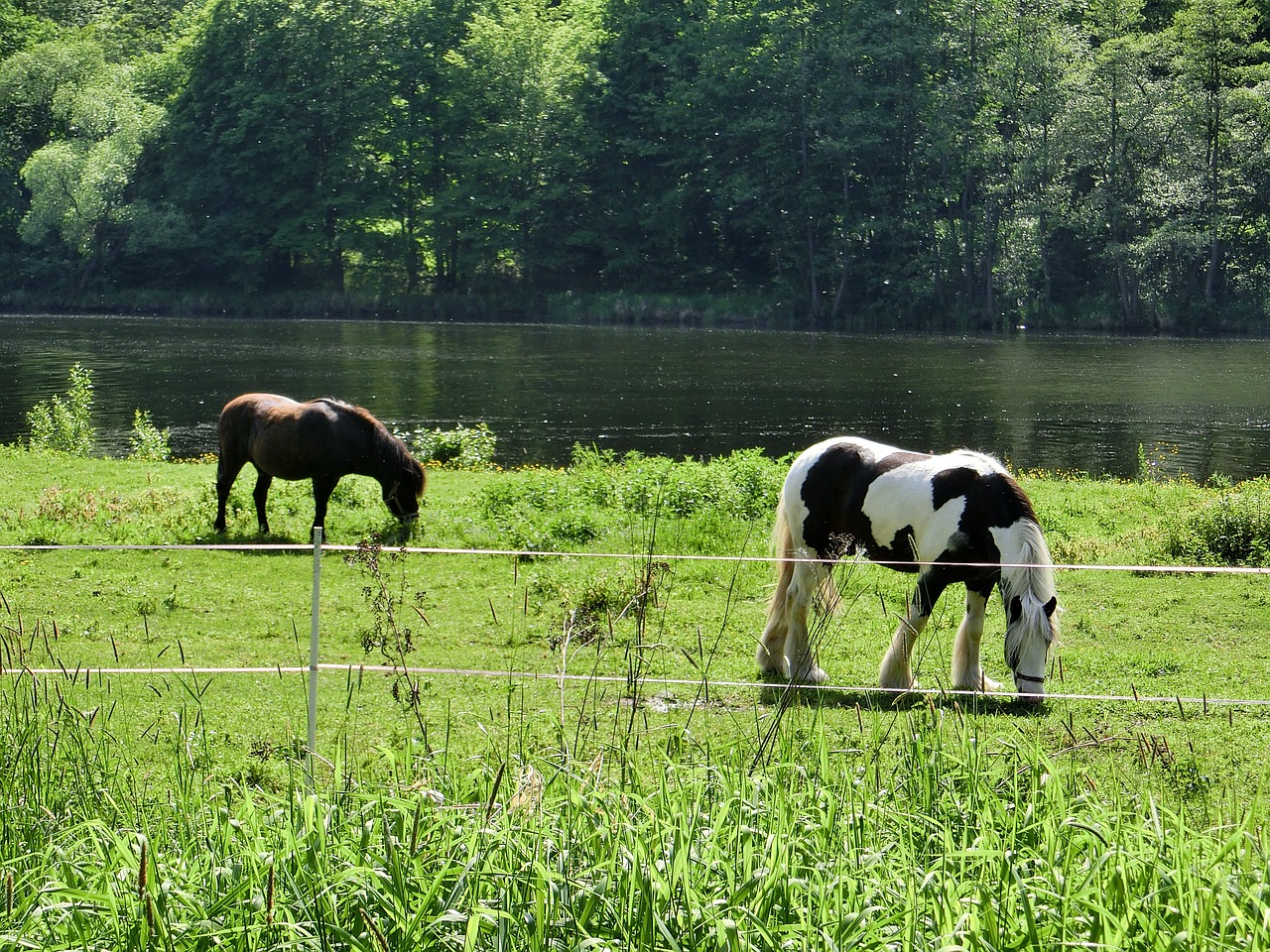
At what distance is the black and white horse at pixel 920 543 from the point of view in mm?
8188

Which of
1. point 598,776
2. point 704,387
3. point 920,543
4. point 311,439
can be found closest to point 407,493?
point 311,439

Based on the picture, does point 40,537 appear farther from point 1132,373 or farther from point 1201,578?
point 1132,373

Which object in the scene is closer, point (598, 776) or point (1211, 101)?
point (598, 776)

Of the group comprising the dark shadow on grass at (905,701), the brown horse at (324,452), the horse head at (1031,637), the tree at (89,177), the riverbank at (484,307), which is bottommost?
the dark shadow on grass at (905,701)

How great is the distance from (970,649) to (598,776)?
4303 mm

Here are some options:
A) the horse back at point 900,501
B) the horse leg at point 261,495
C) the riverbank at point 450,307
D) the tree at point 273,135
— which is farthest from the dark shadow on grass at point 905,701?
the tree at point 273,135

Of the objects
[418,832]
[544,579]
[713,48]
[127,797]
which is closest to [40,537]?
[544,579]

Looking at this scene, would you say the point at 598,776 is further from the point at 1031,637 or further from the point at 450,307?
the point at 450,307

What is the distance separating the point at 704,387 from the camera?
41.1 metres

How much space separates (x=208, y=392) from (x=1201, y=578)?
31.3m

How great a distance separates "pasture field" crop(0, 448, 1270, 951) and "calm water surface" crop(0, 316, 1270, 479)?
16.9m

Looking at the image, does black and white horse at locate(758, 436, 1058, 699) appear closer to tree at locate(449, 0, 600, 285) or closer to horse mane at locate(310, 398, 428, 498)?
horse mane at locate(310, 398, 428, 498)

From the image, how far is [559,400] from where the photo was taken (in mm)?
37469

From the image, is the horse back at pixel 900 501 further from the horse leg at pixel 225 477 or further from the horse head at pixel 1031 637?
the horse leg at pixel 225 477
